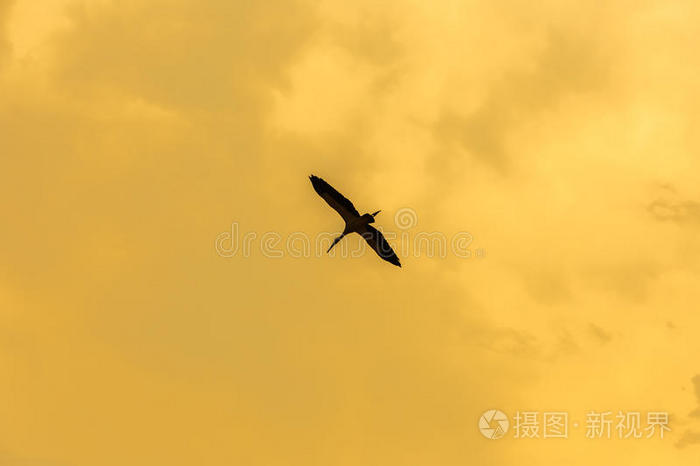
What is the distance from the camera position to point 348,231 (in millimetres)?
65125

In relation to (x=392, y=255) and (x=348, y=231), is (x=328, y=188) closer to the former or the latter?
(x=348, y=231)

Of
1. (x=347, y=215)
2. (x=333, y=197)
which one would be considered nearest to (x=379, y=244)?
(x=347, y=215)

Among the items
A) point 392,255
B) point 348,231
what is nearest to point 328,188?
point 348,231

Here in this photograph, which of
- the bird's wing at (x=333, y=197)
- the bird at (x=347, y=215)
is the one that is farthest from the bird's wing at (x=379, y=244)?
the bird's wing at (x=333, y=197)

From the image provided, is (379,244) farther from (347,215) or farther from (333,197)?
(333,197)

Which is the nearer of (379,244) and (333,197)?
(333,197)

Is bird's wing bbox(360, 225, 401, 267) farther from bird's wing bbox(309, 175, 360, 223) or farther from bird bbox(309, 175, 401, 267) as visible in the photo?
bird's wing bbox(309, 175, 360, 223)

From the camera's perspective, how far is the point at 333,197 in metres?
62.7

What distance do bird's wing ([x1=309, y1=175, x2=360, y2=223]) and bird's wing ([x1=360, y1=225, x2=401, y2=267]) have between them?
2.60m

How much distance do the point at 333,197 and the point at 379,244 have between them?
6918 mm

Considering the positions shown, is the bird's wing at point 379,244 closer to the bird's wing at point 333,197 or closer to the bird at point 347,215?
the bird at point 347,215

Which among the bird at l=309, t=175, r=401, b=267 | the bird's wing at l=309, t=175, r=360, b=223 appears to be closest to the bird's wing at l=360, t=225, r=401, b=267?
the bird at l=309, t=175, r=401, b=267

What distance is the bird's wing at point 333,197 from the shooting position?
204 ft

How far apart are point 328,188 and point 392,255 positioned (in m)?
9.22
